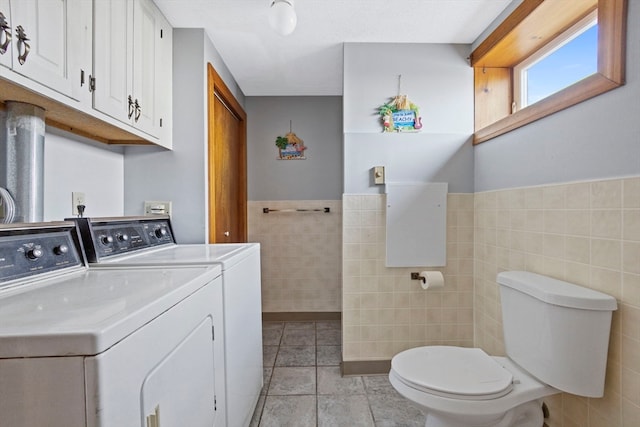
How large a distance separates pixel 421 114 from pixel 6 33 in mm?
1970

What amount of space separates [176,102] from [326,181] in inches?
60.4

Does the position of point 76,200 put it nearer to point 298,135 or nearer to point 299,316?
point 298,135

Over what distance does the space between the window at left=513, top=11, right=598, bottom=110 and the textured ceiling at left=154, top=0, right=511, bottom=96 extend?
1.18 feet

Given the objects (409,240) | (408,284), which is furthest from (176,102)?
(408,284)

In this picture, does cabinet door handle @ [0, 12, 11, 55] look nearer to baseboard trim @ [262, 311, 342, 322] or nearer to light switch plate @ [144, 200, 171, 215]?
light switch plate @ [144, 200, 171, 215]

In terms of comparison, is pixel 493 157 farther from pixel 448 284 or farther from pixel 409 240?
pixel 448 284

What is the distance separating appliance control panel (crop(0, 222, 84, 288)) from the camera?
859mm

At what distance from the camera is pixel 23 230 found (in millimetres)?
936

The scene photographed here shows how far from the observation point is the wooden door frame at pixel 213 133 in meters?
1.92

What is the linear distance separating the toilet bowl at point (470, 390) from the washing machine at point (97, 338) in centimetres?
76

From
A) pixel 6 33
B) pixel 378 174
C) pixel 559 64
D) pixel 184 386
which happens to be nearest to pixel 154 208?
pixel 6 33

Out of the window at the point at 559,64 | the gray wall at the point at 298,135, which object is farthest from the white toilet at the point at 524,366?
the gray wall at the point at 298,135

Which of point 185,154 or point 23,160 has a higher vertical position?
point 185,154

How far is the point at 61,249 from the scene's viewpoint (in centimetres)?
105
